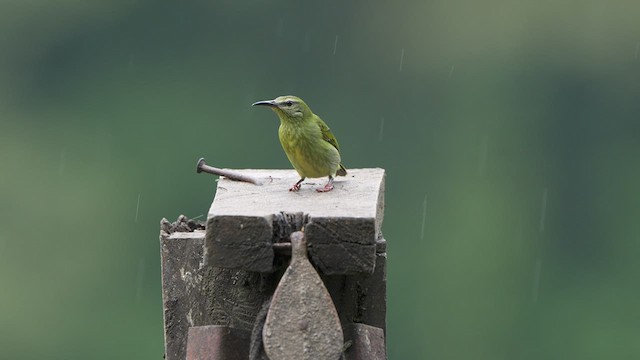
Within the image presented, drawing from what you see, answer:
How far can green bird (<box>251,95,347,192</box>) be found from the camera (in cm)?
693

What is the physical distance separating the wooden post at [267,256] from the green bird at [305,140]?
0.55m

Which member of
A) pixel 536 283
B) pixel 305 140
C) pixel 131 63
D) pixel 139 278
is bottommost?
pixel 139 278

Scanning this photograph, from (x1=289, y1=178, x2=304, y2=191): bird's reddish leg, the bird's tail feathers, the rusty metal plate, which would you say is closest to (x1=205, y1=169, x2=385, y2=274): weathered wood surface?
the rusty metal plate

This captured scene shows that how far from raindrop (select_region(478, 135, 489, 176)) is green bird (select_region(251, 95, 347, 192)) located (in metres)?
29.5

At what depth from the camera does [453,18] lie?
4275 centimetres

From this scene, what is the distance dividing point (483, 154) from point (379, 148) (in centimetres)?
314

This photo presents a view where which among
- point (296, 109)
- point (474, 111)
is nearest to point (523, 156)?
point (474, 111)

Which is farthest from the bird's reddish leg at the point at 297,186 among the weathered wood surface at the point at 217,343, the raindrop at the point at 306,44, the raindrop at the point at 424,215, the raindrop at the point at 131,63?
Result: the raindrop at the point at 306,44

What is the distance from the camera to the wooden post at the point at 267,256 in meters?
5.18

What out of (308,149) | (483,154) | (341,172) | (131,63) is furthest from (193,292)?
(131,63)

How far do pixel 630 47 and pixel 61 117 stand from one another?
12371 mm

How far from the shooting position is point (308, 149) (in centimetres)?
705

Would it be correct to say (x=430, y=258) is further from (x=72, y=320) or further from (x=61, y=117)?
(x=61, y=117)

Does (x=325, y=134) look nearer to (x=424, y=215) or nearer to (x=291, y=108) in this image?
(x=291, y=108)
